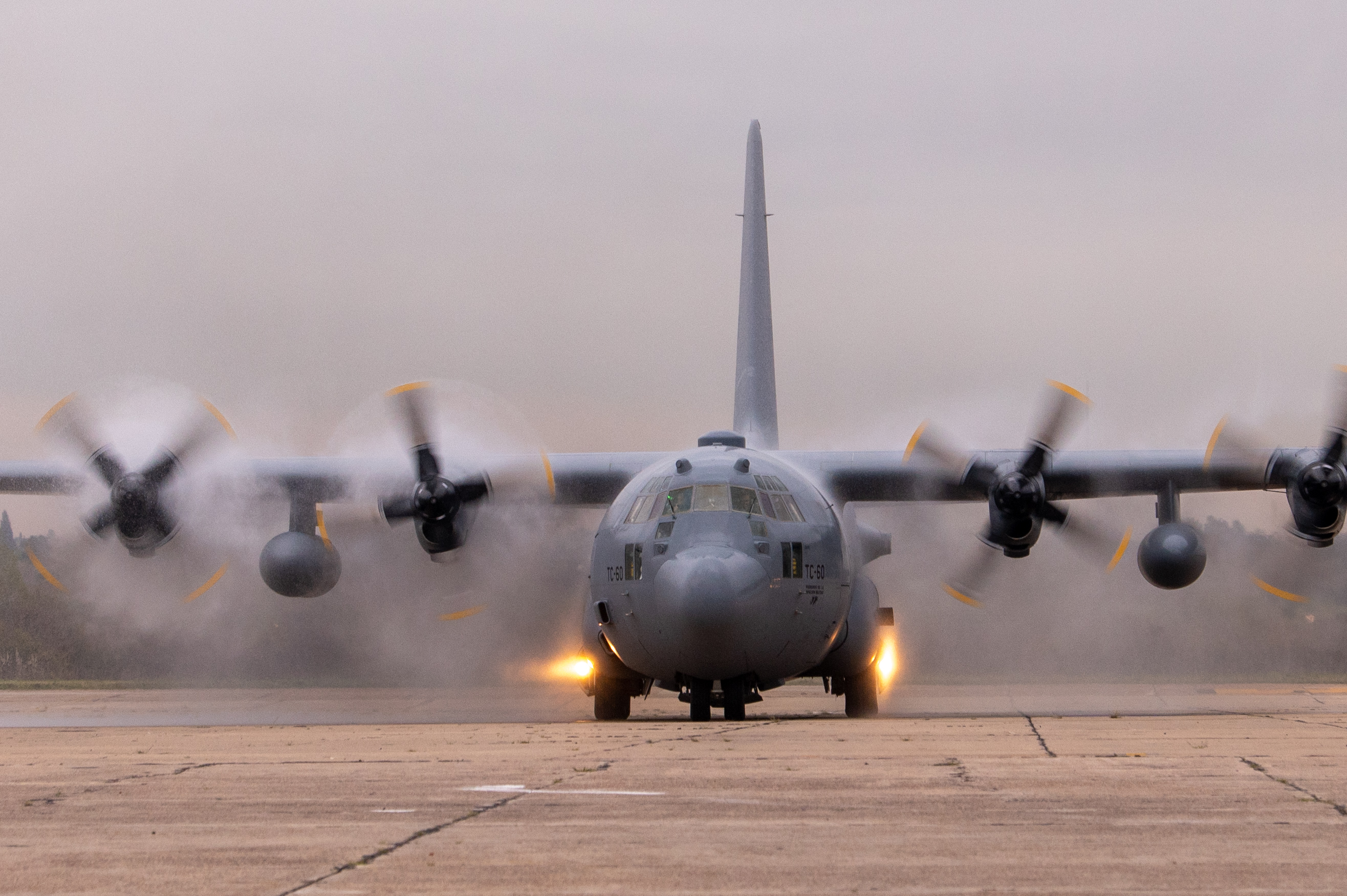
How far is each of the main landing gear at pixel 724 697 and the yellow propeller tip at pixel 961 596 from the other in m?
6.02

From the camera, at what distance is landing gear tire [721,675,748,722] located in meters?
17.3

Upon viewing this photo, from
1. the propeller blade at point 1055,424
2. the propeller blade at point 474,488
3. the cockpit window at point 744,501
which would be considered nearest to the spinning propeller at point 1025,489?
the propeller blade at point 1055,424

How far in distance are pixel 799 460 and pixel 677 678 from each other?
6769mm

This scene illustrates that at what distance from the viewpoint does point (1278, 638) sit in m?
33.9

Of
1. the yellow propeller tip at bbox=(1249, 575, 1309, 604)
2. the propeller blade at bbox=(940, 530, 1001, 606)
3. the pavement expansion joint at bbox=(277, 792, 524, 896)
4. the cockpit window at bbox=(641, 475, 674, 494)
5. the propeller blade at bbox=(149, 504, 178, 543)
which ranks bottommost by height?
the yellow propeller tip at bbox=(1249, 575, 1309, 604)

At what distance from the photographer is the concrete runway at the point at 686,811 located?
5.72m

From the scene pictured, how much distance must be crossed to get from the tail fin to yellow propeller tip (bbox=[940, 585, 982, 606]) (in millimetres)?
4706

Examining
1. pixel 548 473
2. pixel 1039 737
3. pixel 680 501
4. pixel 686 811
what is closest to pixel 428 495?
pixel 548 473

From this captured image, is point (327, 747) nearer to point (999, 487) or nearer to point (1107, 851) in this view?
point (1107, 851)

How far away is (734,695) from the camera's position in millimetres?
17406

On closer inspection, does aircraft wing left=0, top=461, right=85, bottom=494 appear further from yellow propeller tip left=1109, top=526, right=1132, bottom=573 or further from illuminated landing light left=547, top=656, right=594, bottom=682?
yellow propeller tip left=1109, top=526, right=1132, bottom=573

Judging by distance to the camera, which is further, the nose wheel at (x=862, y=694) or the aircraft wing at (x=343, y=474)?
the aircraft wing at (x=343, y=474)

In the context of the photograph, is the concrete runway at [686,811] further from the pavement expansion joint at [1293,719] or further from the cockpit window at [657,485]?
the cockpit window at [657,485]

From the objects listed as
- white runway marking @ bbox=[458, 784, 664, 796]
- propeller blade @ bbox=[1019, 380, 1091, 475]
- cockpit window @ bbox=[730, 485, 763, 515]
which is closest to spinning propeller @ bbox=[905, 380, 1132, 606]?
propeller blade @ bbox=[1019, 380, 1091, 475]
